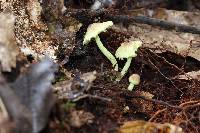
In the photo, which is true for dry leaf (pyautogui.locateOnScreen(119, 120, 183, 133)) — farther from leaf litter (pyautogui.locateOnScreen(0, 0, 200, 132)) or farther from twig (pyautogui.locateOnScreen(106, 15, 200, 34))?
twig (pyautogui.locateOnScreen(106, 15, 200, 34))

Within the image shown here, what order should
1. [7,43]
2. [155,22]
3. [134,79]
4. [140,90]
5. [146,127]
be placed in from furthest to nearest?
[155,22], [140,90], [134,79], [7,43], [146,127]

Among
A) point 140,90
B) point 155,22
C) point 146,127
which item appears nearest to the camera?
point 146,127

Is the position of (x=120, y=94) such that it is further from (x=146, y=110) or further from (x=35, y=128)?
(x=35, y=128)

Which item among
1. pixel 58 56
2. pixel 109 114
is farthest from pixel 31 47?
pixel 109 114

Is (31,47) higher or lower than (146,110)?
higher

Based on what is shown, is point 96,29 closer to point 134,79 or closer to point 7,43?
point 134,79

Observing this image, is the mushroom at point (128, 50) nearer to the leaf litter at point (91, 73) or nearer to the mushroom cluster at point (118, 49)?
the mushroom cluster at point (118, 49)

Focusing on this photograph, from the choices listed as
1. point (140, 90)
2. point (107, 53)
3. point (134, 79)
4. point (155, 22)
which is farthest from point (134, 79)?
point (155, 22)
